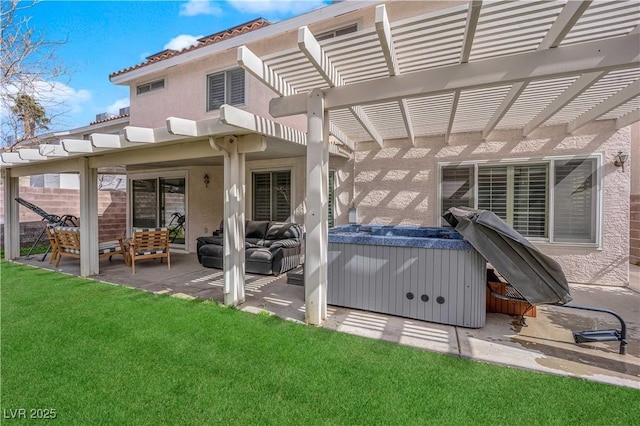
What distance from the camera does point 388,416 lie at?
2527 millimetres

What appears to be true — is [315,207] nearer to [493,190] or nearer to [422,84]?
[422,84]

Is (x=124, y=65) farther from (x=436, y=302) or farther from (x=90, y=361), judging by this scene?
(x=436, y=302)

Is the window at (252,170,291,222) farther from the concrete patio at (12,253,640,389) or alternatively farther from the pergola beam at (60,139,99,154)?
the pergola beam at (60,139,99,154)

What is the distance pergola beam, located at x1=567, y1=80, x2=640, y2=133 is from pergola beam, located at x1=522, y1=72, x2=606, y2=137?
632 millimetres

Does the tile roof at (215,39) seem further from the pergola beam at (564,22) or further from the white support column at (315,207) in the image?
the pergola beam at (564,22)

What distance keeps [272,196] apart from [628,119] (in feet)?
27.0

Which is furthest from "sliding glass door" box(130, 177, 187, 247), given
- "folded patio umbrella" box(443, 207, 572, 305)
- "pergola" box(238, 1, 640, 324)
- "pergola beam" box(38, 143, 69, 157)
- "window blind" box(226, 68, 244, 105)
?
"folded patio umbrella" box(443, 207, 572, 305)

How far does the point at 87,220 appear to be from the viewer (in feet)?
23.9

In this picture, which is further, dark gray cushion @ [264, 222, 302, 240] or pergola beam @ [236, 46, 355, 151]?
dark gray cushion @ [264, 222, 302, 240]

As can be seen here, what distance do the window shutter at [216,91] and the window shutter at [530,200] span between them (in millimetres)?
8518

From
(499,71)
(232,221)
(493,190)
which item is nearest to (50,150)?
(232,221)

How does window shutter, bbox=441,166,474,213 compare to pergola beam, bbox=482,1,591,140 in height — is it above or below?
below

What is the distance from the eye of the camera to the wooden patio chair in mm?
7605

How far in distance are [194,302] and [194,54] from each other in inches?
315
